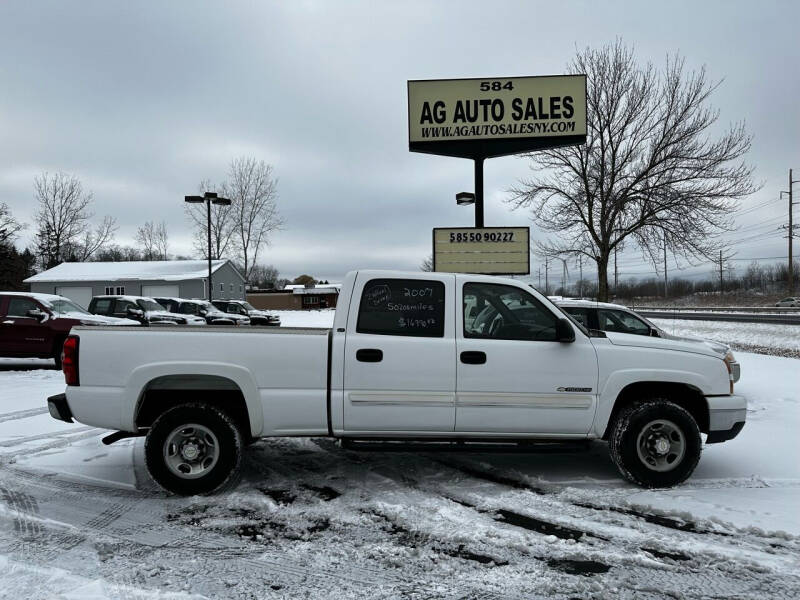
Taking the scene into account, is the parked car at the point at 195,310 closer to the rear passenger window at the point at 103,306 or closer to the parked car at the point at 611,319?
the rear passenger window at the point at 103,306

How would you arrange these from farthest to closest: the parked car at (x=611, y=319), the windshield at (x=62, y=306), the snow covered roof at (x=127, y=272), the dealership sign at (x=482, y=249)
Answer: the snow covered roof at (x=127, y=272) < the windshield at (x=62, y=306) < the dealership sign at (x=482, y=249) < the parked car at (x=611, y=319)

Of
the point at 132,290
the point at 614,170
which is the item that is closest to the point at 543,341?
the point at 614,170

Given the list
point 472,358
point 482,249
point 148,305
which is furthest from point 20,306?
point 472,358

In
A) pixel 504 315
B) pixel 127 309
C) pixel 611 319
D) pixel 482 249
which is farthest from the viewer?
pixel 127 309

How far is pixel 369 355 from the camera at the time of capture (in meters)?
4.40

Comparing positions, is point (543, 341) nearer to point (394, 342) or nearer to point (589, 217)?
point (394, 342)

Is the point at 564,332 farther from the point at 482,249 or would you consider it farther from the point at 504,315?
the point at 482,249

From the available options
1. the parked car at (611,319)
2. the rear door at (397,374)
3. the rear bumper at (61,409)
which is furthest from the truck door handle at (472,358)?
the parked car at (611,319)

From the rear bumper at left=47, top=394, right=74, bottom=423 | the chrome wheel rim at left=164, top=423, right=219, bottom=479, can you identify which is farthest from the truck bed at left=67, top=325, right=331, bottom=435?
the chrome wheel rim at left=164, top=423, right=219, bottom=479

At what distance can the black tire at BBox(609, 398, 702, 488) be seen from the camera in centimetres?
458

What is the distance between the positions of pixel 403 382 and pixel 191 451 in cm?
186

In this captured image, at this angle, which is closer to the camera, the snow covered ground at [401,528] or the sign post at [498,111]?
the snow covered ground at [401,528]

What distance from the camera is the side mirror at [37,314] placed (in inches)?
460

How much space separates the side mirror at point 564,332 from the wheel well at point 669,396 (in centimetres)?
74
